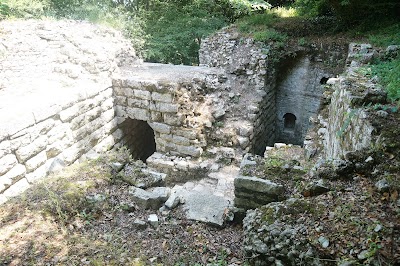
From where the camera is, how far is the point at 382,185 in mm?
2469

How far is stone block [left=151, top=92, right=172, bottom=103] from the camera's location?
635 centimetres

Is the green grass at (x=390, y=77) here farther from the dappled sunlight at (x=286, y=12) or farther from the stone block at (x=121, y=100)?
the dappled sunlight at (x=286, y=12)

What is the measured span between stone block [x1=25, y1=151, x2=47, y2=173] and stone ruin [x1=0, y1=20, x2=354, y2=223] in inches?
0.7

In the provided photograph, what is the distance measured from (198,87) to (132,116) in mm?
1734

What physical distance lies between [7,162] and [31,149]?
0.46m

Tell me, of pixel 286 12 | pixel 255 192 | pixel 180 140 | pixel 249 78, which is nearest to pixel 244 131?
pixel 180 140

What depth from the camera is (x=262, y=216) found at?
271cm

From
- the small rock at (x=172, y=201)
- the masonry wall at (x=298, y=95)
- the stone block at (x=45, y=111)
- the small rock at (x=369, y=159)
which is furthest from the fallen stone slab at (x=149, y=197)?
the masonry wall at (x=298, y=95)

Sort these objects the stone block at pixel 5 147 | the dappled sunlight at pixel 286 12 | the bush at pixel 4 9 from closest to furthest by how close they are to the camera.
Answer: the stone block at pixel 5 147
the bush at pixel 4 9
the dappled sunlight at pixel 286 12

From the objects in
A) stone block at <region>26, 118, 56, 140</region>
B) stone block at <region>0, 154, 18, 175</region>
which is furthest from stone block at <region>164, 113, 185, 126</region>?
stone block at <region>0, 154, 18, 175</region>

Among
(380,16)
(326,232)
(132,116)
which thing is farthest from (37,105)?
(380,16)

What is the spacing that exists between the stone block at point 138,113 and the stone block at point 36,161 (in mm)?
2255

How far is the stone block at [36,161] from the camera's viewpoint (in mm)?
4766

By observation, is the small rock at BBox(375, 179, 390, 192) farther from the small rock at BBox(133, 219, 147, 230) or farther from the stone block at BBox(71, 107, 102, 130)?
the stone block at BBox(71, 107, 102, 130)
